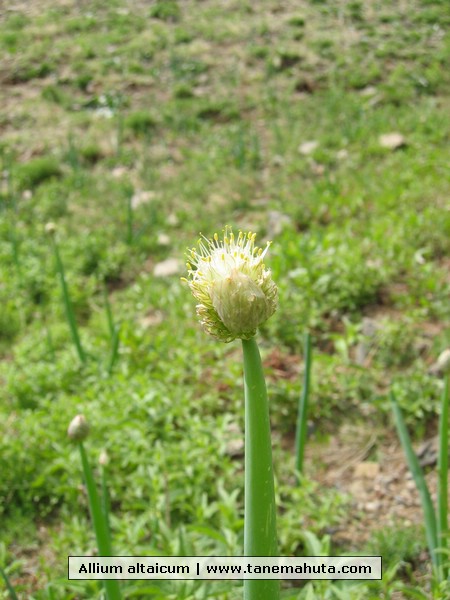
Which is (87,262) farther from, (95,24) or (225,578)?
(95,24)

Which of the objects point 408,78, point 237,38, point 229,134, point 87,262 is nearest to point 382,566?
point 87,262

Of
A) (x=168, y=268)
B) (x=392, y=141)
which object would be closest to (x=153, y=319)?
(x=168, y=268)

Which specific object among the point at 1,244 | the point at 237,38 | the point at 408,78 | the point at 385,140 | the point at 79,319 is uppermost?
the point at 237,38

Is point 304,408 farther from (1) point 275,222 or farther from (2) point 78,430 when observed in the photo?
(1) point 275,222

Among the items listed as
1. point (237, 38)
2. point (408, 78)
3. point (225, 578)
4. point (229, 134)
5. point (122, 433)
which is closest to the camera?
point (225, 578)

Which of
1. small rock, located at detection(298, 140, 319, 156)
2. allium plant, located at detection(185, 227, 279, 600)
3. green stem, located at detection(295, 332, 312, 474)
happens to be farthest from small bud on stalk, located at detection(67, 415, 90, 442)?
small rock, located at detection(298, 140, 319, 156)

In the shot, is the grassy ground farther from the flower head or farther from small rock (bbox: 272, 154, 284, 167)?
the flower head
